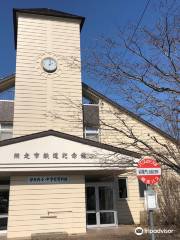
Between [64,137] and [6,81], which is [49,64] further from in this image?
[64,137]

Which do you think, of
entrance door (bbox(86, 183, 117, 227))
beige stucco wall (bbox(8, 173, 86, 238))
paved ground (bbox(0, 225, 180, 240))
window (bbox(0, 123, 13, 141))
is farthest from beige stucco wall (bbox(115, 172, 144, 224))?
window (bbox(0, 123, 13, 141))

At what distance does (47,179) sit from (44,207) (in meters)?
1.28

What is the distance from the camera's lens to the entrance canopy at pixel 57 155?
48.5ft

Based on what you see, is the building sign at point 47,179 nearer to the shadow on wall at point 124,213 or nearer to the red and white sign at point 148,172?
the shadow on wall at point 124,213

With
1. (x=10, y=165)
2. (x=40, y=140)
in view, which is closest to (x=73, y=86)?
(x=40, y=140)

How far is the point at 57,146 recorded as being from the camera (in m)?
15.4

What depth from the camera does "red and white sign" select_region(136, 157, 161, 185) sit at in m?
8.04

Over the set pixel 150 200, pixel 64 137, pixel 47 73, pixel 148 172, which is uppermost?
pixel 47 73

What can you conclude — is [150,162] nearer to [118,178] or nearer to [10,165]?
[10,165]

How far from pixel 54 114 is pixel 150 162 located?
10492mm

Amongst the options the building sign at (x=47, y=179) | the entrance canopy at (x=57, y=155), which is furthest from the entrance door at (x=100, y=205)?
the entrance canopy at (x=57, y=155)

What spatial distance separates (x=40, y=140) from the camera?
15367 millimetres

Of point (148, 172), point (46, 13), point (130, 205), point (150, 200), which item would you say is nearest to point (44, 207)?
point (130, 205)

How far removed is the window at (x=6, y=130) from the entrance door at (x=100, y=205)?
17.3 feet
